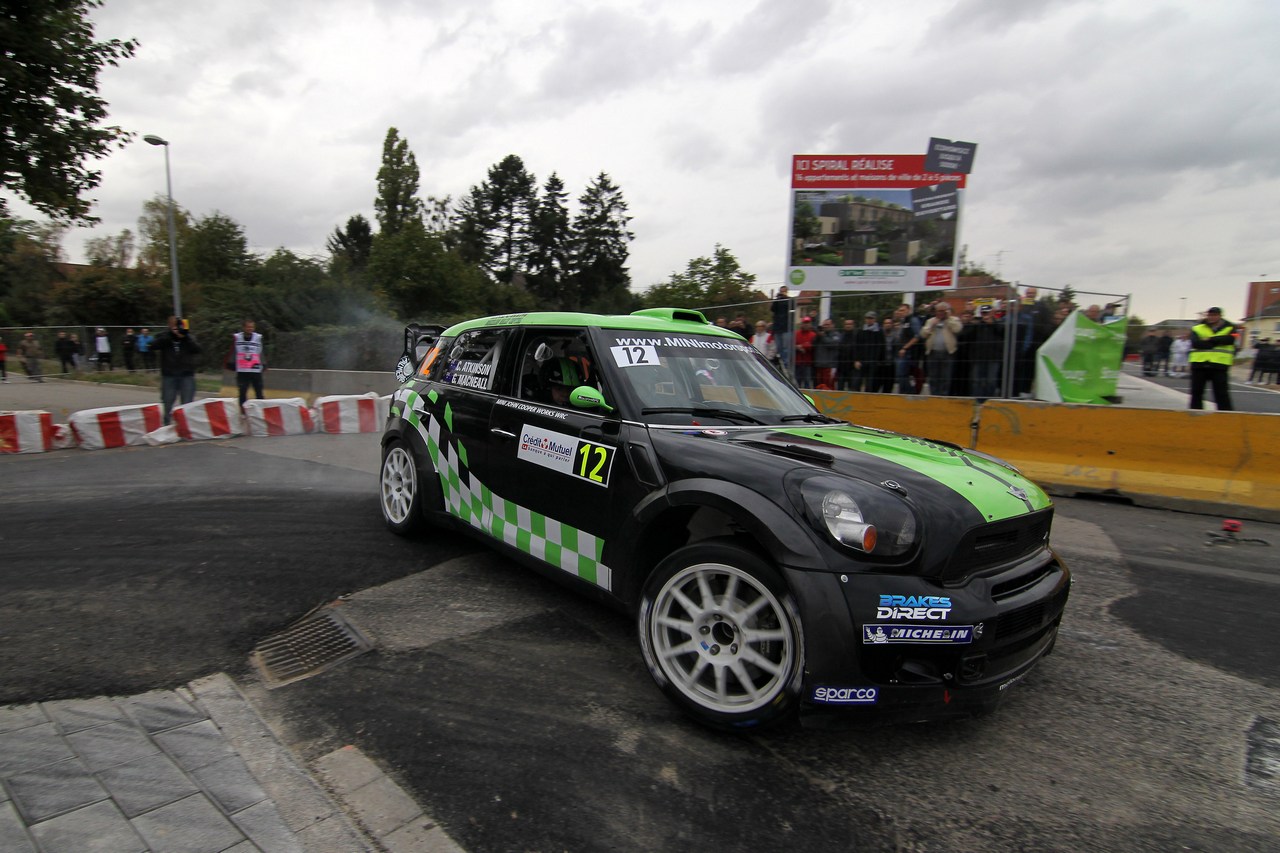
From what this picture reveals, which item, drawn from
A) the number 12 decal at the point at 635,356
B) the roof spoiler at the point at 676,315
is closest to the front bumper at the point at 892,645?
the number 12 decal at the point at 635,356

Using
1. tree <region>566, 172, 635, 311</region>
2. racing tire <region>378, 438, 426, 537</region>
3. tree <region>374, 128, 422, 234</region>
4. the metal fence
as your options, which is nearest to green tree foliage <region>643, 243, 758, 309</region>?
tree <region>566, 172, 635, 311</region>

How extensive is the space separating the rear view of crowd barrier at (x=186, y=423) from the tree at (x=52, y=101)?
3261 mm

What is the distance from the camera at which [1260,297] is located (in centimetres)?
5359

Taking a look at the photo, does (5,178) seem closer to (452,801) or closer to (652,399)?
(652,399)

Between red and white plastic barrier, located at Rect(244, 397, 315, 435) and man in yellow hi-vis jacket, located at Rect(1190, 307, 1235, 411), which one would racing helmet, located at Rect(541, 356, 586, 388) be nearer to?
red and white plastic barrier, located at Rect(244, 397, 315, 435)

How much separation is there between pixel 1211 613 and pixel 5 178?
14029 millimetres

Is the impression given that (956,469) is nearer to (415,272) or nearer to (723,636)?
(723,636)

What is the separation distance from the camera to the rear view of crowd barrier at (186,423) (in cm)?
895

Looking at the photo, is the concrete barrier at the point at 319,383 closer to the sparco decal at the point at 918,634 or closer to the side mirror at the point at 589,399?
the side mirror at the point at 589,399

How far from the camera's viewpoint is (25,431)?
8.91 m

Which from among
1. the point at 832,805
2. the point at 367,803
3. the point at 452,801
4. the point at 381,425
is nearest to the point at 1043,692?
the point at 832,805

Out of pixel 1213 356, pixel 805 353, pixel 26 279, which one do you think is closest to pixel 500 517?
pixel 805 353

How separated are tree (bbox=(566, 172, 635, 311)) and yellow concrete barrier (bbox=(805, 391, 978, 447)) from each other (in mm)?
58872

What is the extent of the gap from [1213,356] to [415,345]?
954 centimetres
